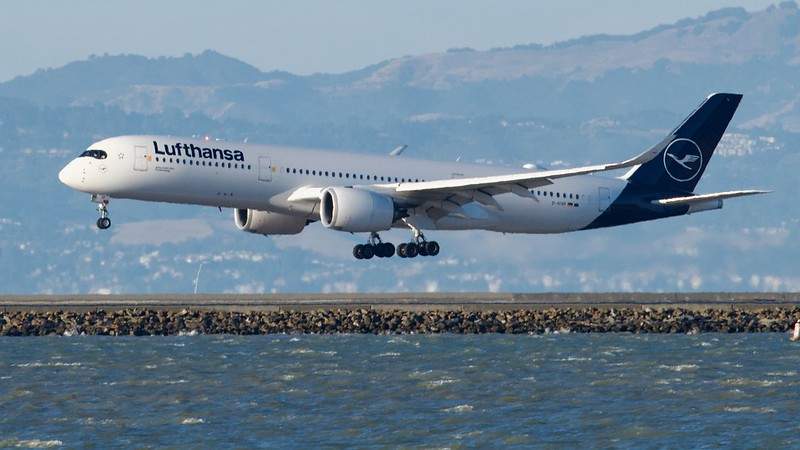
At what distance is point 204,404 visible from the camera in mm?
40531

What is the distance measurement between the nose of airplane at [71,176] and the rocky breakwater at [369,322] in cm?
481

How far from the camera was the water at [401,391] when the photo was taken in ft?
118

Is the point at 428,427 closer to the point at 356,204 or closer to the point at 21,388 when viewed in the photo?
the point at 21,388

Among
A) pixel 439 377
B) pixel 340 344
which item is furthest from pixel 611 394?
pixel 340 344

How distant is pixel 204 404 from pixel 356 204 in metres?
21.0

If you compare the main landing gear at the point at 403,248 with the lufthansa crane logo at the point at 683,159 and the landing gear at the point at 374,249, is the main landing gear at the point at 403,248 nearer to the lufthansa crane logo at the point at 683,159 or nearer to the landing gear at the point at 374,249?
the landing gear at the point at 374,249

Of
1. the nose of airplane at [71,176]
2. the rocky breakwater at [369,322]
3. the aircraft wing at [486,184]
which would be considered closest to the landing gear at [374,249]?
the aircraft wing at [486,184]

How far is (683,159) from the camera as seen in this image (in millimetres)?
71062

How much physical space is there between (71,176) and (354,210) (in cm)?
1055

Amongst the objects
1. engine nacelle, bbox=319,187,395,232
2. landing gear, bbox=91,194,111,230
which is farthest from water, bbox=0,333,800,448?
Answer: landing gear, bbox=91,194,111,230

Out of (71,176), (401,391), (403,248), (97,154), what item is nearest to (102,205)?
(71,176)

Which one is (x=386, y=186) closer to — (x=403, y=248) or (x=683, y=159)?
(x=403, y=248)

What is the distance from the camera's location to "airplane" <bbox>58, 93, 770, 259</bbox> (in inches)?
2333

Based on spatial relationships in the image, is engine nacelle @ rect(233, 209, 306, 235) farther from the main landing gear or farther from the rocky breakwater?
the rocky breakwater
